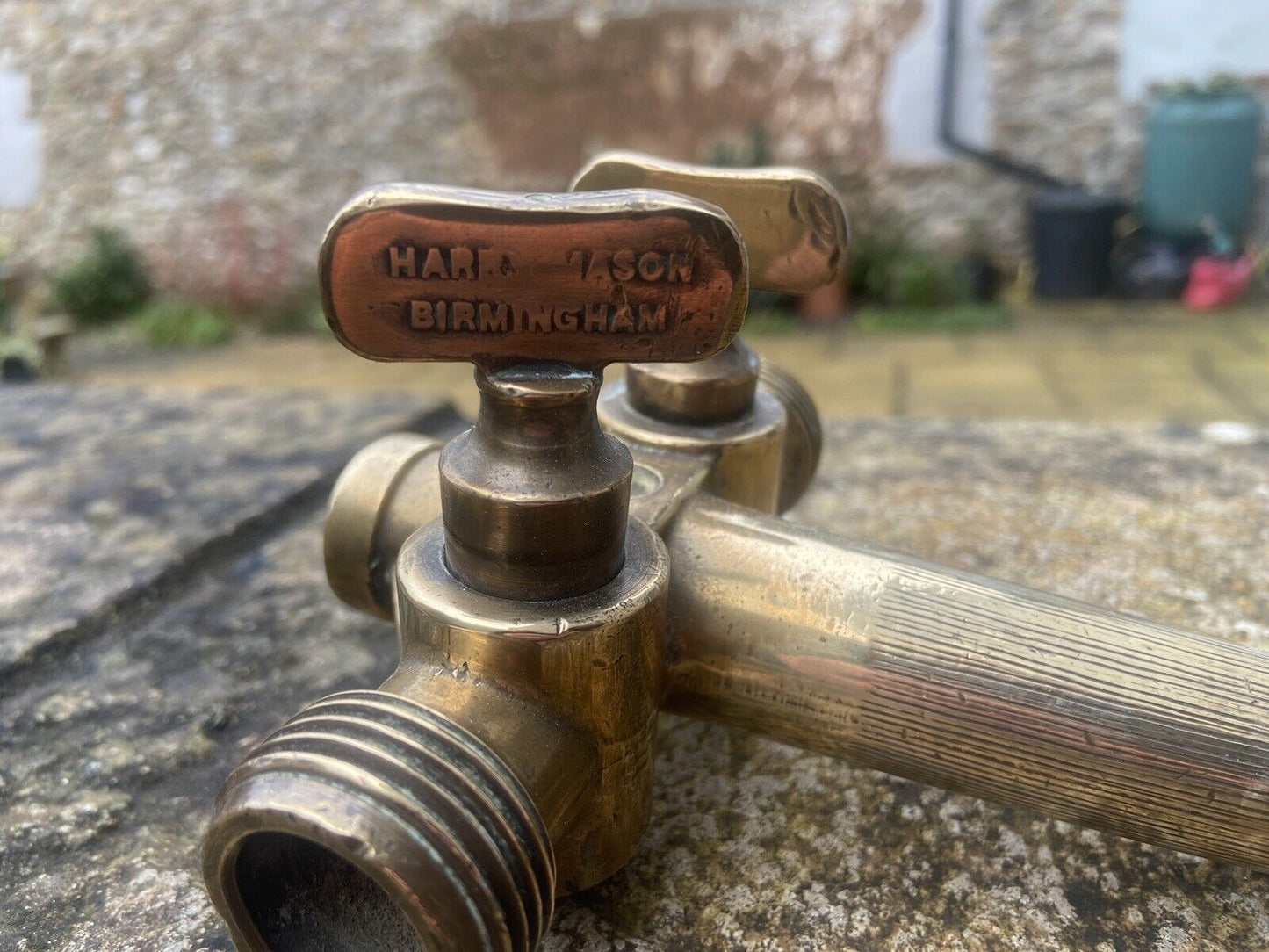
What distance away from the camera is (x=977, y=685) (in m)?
0.60

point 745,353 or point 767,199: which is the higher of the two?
point 767,199

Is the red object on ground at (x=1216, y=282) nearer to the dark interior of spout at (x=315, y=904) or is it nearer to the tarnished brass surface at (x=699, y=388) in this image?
the tarnished brass surface at (x=699, y=388)

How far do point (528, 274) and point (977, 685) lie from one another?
0.35 metres

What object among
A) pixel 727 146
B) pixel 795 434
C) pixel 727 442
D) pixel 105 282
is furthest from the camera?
pixel 105 282

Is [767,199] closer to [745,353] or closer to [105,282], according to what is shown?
Answer: [745,353]

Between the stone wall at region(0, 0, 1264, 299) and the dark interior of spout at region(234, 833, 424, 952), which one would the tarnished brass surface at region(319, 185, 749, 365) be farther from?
the stone wall at region(0, 0, 1264, 299)

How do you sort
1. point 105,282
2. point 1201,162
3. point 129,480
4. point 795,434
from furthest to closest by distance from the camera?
point 105,282 < point 1201,162 < point 129,480 < point 795,434

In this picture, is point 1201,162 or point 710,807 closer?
point 710,807

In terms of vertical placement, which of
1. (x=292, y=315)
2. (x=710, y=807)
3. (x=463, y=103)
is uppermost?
(x=710, y=807)

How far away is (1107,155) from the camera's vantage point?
466 cm

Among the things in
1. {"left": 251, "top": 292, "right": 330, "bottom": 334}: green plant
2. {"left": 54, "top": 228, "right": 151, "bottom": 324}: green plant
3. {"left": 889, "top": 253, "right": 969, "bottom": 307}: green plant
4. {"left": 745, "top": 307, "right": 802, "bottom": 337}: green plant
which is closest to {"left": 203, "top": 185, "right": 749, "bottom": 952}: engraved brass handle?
{"left": 745, "top": 307, "right": 802, "bottom": 337}: green plant

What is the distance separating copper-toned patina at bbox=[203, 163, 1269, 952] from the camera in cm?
49

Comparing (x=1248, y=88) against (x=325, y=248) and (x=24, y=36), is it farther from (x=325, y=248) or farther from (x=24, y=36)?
(x=24, y=36)

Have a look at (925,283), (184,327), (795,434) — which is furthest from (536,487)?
(184,327)
